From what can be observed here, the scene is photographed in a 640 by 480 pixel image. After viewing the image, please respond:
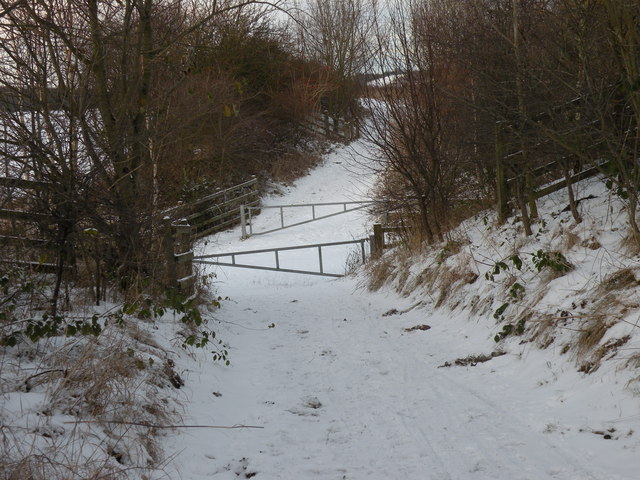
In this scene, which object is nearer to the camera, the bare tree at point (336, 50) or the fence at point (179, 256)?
the fence at point (179, 256)

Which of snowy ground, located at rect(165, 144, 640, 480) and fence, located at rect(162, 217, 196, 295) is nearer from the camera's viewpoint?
snowy ground, located at rect(165, 144, 640, 480)

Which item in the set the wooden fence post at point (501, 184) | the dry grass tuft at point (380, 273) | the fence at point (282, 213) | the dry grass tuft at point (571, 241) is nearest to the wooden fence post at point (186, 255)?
the dry grass tuft at point (380, 273)

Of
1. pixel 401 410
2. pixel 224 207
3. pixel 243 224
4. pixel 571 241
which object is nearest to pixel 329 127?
pixel 224 207

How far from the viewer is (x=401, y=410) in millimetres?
4656

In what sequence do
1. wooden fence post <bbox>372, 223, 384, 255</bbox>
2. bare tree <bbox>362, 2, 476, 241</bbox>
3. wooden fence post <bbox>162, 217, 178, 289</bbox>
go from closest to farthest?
wooden fence post <bbox>162, 217, 178, 289</bbox> → bare tree <bbox>362, 2, 476, 241</bbox> → wooden fence post <bbox>372, 223, 384, 255</bbox>

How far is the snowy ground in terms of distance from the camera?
3584 millimetres

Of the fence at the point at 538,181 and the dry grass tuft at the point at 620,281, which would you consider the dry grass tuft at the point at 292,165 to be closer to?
the fence at the point at 538,181

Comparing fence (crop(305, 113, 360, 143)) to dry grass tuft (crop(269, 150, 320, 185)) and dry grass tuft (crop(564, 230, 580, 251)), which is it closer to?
dry grass tuft (crop(269, 150, 320, 185))

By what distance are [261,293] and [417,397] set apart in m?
8.65

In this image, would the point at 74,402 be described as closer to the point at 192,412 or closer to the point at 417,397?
the point at 192,412

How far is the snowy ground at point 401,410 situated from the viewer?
358 cm

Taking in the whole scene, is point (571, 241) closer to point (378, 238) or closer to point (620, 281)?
point (620, 281)

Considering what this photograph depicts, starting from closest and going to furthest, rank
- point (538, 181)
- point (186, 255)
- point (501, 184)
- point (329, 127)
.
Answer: point (186, 255), point (501, 184), point (538, 181), point (329, 127)

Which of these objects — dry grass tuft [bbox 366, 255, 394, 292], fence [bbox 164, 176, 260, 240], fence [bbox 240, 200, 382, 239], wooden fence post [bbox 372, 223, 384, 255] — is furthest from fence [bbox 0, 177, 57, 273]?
fence [bbox 240, 200, 382, 239]
